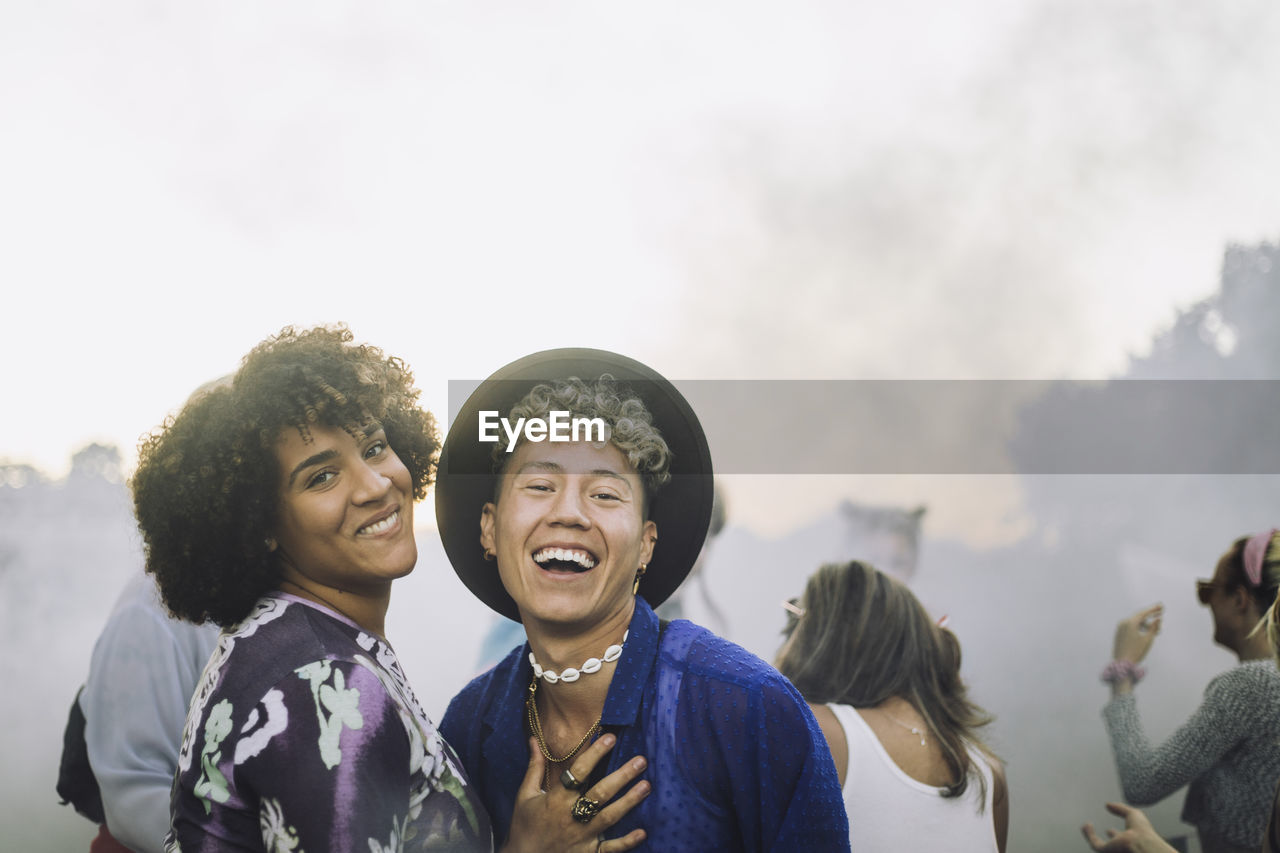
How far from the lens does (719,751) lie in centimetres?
180

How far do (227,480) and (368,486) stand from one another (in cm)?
27

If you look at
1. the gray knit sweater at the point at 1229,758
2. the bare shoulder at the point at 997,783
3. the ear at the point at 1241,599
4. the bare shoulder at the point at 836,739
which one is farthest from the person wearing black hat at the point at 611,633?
the ear at the point at 1241,599

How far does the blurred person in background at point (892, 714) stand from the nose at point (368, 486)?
1365 mm

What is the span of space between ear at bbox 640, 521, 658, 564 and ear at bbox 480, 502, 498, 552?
33cm

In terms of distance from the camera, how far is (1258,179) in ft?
12.1

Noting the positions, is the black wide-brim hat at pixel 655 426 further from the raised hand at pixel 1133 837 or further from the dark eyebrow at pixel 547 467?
the raised hand at pixel 1133 837

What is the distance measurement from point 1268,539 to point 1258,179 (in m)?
1.69

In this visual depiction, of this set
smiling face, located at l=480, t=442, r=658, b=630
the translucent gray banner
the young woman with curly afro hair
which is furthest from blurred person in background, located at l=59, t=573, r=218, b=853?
the translucent gray banner

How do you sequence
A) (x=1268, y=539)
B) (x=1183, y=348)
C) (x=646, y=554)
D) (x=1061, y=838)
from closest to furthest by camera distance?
(x=646, y=554), (x=1268, y=539), (x=1061, y=838), (x=1183, y=348)

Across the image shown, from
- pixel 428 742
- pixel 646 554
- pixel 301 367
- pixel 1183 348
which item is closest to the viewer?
pixel 428 742

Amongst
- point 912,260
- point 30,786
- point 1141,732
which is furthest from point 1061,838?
point 30,786

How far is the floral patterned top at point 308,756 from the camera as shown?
1474 mm

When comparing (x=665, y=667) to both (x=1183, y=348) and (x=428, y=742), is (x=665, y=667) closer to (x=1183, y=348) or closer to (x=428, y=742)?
(x=428, y=742)

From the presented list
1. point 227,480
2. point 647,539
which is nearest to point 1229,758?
point 647,539
